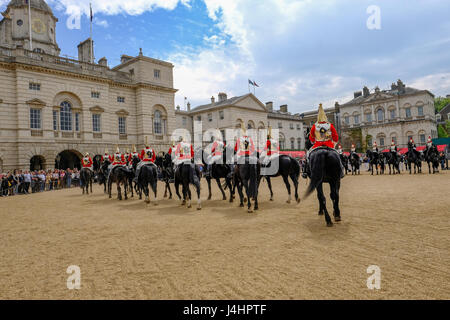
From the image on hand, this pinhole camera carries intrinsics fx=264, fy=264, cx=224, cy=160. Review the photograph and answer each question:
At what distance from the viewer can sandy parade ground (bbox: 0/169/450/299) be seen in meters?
3.46

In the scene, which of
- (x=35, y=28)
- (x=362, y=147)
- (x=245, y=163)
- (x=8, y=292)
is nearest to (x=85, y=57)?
(x=35, y=28)

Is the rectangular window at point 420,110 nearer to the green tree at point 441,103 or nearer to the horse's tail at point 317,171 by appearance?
the green tree at point 441,103

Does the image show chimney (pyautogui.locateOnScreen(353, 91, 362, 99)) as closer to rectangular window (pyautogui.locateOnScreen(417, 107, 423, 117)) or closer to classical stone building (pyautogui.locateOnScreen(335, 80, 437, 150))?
classical stone building (pyautogui.locateOnScreen(335, 80, 437, 150))

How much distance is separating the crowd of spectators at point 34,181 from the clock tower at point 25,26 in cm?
2406

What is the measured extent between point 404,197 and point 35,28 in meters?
49.2

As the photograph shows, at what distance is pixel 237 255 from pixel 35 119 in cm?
2940

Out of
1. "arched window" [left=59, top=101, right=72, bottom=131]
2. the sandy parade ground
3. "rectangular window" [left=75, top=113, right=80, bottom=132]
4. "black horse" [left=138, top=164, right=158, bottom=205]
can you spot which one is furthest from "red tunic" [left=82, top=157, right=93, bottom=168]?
"rectangular window" [left=75, top=113, right=80, bottom=132]

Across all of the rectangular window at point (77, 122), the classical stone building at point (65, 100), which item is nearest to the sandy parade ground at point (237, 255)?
the classical stone building at point (65, 100)

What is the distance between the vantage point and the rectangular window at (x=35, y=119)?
85.7ft

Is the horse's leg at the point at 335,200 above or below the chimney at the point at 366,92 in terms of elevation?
below

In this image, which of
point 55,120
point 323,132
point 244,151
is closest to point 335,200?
point 323,132

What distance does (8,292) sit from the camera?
362 cm
